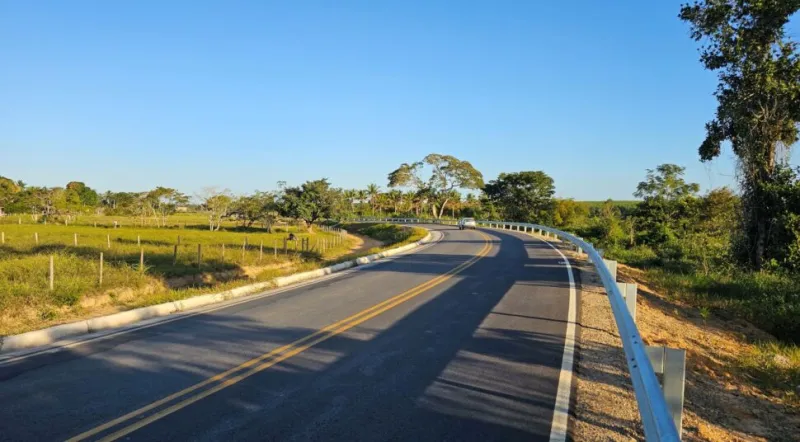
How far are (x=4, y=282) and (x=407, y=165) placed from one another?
252ft

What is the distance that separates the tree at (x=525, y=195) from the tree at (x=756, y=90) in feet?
143

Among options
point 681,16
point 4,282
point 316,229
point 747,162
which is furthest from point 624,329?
point 316,229

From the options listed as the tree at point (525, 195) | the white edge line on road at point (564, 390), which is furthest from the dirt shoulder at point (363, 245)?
the white edge line on road at point (564, 390)

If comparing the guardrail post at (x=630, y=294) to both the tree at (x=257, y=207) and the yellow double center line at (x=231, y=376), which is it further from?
the tree at (x=257, y=207)

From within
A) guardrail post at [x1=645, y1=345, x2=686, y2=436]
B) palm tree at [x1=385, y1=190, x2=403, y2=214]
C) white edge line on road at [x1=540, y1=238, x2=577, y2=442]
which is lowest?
white edge line on road at [x1=540, y1=238, x2=577, y2=442]

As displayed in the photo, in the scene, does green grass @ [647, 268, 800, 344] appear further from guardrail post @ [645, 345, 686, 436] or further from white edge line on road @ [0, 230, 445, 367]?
white edge line on road @ [0, 230, 445, 367]

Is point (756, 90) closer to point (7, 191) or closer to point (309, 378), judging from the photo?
point (309, 378)

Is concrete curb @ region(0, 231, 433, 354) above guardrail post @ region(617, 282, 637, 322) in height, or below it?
below

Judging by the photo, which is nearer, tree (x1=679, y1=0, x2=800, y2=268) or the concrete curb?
the concrete curb

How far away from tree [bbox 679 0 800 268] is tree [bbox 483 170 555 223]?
1717 inches

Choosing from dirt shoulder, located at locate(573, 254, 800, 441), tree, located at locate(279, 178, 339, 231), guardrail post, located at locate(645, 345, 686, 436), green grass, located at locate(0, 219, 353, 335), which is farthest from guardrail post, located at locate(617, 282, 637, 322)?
tree, located at locate(279, 178, 339, 231)

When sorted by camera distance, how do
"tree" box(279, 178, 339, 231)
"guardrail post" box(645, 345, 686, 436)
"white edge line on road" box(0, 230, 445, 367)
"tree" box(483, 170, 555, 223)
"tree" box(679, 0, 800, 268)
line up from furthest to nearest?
"tree" box(483, 170, 555, 223) < "tree" box(279, 178, 339, 231) < "tree" box(679, 0, 800, 268) < "white edge line on road" box(0, 230, 445, 367) < "guardrail post" box(645, 345, 686, 436)

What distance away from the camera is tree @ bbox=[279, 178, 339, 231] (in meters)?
58.8

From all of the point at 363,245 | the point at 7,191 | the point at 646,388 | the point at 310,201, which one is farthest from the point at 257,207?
the point at 646,388
